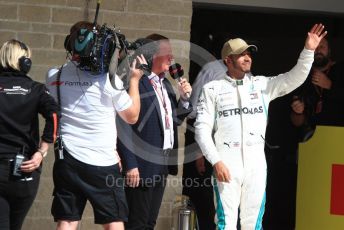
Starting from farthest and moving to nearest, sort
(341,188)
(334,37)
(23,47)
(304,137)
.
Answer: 1. (334,37)
2. (304,137)
3. (341,188)
4. (23,47)

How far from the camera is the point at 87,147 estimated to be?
14.7ft

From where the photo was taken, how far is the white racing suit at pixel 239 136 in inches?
199

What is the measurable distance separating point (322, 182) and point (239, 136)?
5.01 feet

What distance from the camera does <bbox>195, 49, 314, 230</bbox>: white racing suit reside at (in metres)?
5.06

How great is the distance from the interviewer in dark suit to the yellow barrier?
1686 mm

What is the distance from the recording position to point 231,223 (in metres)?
5.05

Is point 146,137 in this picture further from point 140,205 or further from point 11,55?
point 11,55

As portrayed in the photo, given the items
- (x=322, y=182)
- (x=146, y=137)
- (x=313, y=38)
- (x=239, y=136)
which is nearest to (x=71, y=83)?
(x=146, y=137)

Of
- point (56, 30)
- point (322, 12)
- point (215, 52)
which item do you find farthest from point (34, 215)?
point (322, 12)

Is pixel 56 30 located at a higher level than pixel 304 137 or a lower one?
higher

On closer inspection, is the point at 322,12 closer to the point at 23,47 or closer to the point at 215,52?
the point at 215,52

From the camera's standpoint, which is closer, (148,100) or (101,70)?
(101,70)

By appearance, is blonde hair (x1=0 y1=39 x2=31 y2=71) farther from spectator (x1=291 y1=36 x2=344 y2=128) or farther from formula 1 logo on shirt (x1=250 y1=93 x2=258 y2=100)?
spectator (x1=291 y1=36 x2=344 y2=128)

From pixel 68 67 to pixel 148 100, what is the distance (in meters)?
0.77
